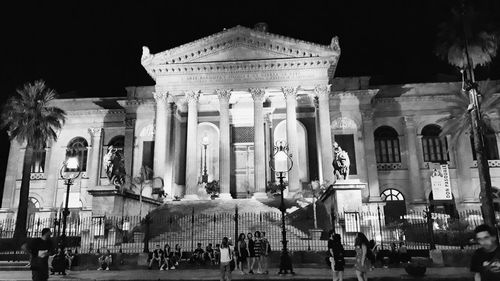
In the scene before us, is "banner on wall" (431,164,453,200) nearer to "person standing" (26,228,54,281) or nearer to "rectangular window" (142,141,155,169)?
"rectangular window" (142,141,155,169)

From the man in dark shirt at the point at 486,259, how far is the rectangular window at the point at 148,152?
120ft

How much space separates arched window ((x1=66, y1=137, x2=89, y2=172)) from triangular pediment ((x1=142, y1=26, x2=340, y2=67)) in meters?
14.4

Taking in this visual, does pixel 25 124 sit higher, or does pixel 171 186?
pixel 25 124

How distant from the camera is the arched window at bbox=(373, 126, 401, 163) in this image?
137ft

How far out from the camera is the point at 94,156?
145ft

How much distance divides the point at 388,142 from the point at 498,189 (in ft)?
34.8

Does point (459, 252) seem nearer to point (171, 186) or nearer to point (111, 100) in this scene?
point (171, 186)

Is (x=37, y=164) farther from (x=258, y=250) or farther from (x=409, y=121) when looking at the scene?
(x=409, y=121)

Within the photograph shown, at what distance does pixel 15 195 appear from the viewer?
43.3m

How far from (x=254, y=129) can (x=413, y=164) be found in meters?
16.4

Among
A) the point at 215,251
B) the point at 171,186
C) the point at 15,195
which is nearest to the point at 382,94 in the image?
the point at 171,186

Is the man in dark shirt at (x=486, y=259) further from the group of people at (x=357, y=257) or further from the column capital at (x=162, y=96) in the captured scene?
the column capital at (x=162, y=96)

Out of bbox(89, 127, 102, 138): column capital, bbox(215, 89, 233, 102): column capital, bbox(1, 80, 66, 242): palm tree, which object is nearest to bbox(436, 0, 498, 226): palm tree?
bbox(215, 89, 233, 102): column capital

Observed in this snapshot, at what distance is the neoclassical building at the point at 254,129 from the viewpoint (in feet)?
117
